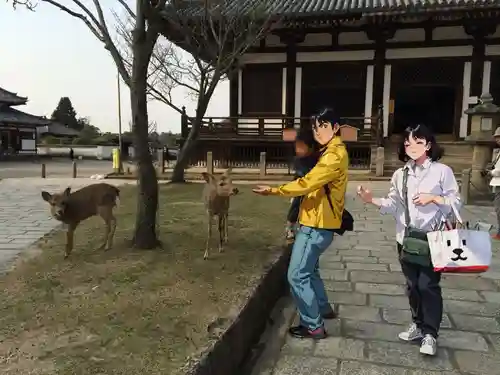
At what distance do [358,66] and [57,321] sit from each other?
16.8 meters

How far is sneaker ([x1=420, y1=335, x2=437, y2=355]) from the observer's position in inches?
120

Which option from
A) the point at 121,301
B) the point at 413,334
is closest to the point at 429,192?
the point at 413,334

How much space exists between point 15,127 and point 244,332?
4341 cm

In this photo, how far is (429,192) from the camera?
2.92 m

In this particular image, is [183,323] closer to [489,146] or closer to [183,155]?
[489,146]

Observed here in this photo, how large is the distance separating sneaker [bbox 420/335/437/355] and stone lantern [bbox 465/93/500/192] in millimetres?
8360

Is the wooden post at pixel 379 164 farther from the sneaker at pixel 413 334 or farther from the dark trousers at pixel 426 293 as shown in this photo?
the dark trousers at pixel 426 293

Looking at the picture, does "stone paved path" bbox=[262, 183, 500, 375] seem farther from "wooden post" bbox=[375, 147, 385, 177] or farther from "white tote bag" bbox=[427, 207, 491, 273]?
"wooden post" bbox=[375, 147, 385, 177]

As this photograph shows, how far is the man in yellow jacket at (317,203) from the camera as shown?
301cm

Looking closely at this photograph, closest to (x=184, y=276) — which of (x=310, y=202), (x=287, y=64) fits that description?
(x=310, y=202)

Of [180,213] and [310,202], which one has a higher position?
[310,202]

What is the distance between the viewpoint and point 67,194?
4.71m

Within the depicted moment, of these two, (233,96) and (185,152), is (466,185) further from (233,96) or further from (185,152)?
(233,96)

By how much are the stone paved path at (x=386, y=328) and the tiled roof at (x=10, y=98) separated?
41.4 metres
